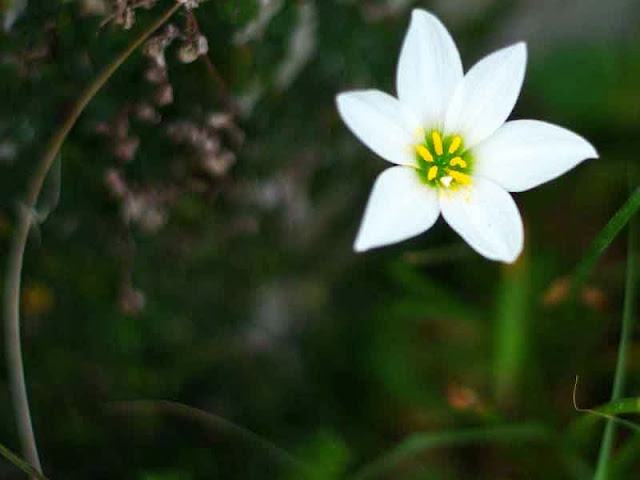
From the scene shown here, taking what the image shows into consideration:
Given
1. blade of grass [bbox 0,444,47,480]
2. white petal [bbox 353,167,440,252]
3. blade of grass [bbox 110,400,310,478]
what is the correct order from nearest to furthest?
white petal [bbox 353,167,440,252] < blade of grass [bbox 0,444,47,480] < blade of grass [bbox 110,400,310,478]

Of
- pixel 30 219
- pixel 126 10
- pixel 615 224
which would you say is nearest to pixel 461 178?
pixel 615 224

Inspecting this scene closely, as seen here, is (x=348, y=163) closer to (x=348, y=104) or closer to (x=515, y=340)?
(x=515, y=340)

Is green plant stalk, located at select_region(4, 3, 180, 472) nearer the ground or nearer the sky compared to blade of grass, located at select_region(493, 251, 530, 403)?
nearer the ground

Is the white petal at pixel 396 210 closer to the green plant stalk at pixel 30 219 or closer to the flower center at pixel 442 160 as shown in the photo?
the flower center at pixel 442 160

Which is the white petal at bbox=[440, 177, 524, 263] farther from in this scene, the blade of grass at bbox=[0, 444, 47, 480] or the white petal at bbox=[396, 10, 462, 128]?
the blade of grass at bbox=[0, 444, 47, 480]

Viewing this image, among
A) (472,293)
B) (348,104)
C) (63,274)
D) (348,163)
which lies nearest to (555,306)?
(472,293)

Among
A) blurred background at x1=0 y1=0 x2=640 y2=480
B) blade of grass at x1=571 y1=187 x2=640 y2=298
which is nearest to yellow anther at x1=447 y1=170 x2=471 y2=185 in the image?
blade of grass at x1=571 y1=187 x2=640 y2=298

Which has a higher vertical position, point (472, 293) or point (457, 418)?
point (472, 293)
